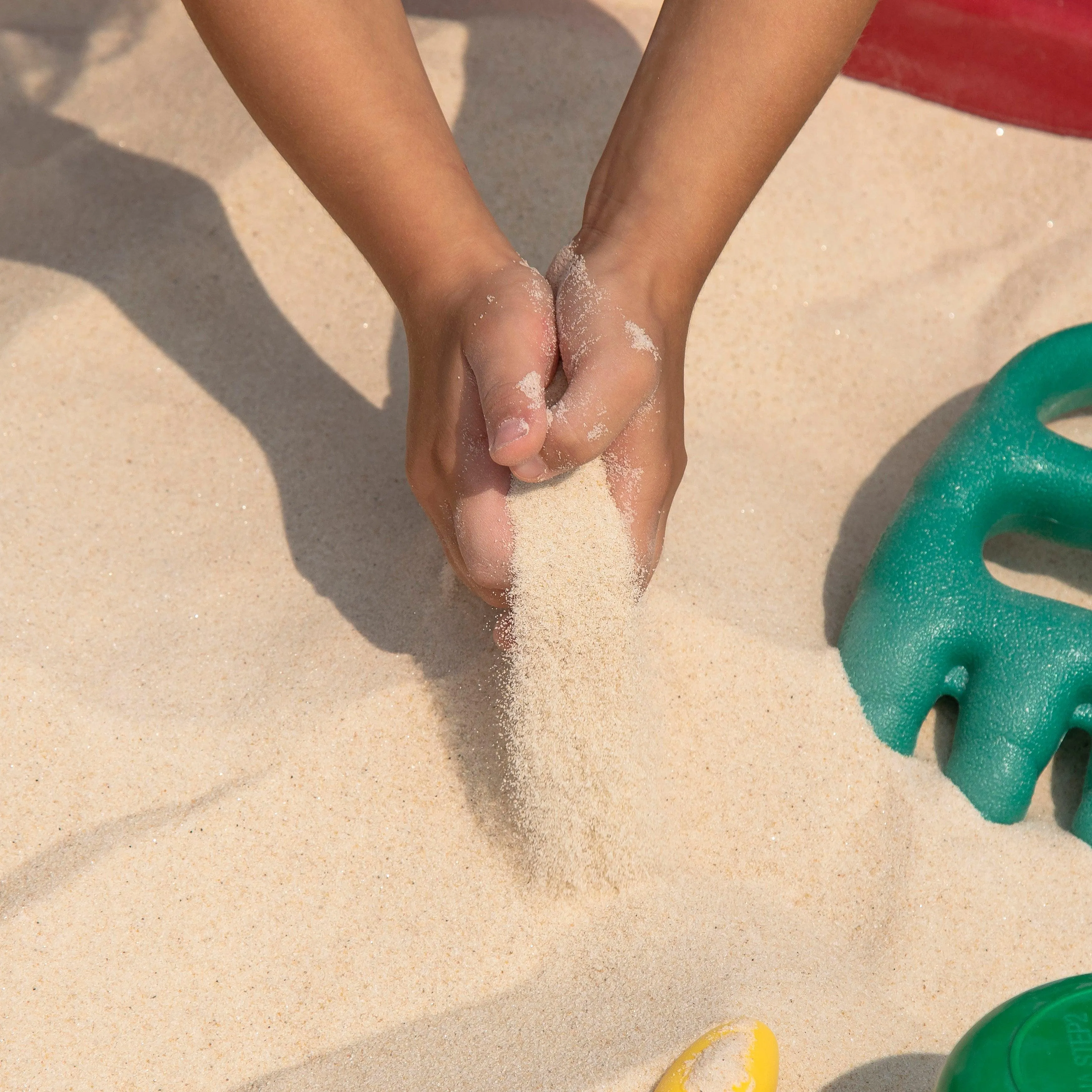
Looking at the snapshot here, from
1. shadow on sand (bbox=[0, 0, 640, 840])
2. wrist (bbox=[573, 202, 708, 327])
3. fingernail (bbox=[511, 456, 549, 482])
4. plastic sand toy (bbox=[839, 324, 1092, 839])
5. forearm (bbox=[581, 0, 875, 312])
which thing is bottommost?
shadow on sand (bbox=[0, 0, 640, 840])

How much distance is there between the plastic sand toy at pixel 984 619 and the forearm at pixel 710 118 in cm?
36

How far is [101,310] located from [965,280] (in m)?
1.17

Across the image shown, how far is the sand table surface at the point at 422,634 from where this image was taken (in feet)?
3.02

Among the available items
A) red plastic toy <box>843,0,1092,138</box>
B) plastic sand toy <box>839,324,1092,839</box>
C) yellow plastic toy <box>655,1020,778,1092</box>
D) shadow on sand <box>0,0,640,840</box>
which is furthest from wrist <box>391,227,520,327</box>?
red plastic toy <box>843,0,1092,138</box>

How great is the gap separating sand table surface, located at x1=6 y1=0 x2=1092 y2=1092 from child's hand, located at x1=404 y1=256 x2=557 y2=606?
16 cm

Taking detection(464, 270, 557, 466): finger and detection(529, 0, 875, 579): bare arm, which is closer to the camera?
detection(464, 270, 557, 466): finger

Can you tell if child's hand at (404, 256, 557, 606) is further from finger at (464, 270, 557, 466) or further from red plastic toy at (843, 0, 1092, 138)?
red plastic toy at (843, 0, 1092, 138)

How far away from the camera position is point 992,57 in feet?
5.40

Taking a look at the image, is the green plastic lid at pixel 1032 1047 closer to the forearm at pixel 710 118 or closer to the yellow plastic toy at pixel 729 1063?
the yellow plastic toy at pixel 729 1063

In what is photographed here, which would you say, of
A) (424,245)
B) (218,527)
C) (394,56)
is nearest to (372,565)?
(218,527)

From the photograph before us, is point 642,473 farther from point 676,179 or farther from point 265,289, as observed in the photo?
point 265,289

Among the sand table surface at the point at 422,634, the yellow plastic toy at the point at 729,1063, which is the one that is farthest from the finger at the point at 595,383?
the yellow plastic toy at the point at 729,1063

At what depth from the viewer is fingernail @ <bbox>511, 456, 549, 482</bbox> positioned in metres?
0.93

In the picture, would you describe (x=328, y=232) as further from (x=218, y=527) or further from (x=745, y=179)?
(x=745, y=179)
